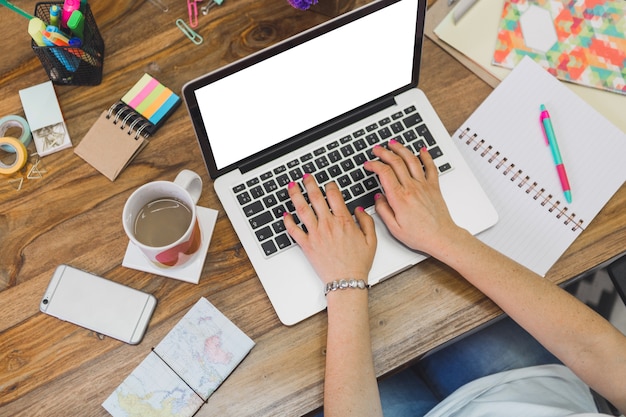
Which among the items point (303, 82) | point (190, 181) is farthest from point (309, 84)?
point (190, 181)

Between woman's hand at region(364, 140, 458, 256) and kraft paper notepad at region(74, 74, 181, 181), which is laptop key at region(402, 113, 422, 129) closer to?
woman's hand at region(364, 140, 458, 256)

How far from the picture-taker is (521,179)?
89 cm

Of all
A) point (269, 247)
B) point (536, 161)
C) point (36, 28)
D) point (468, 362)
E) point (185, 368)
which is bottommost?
point (468, 362)

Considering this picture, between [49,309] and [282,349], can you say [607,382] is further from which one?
[49,309]

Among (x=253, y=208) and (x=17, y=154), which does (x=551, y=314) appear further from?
(x=17, y=154)

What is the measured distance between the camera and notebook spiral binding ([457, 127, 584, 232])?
0.86 m

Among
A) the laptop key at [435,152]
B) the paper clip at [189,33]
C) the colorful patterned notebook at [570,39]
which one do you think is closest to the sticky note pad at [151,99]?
the paper clip at [189,33]

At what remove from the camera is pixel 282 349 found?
796 mm

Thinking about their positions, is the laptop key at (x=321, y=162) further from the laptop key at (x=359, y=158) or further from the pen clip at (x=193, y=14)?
the pen clip at (x=193, y=14)

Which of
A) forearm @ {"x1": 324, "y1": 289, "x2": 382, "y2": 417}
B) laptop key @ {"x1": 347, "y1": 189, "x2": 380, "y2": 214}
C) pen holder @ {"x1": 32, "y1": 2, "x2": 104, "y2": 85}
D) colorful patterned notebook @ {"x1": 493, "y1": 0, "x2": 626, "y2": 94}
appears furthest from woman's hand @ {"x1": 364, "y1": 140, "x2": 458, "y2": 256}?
pen holder @ {"x1": 32, "y1": 2, "x2": 104, "y2": 85}

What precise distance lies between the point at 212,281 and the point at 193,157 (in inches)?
8.3

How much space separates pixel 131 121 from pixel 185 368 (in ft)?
1.33

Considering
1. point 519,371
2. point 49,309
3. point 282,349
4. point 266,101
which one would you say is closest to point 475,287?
point 519,371

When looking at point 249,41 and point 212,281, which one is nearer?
point 212,281
